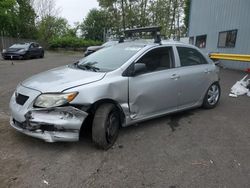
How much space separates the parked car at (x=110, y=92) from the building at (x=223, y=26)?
8.45m

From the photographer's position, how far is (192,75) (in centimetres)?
445

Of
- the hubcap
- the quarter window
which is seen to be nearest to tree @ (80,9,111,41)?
the quarter window

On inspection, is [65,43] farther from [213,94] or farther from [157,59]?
[157,59]

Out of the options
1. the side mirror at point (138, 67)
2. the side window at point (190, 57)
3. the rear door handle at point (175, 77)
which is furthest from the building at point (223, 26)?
the side mirror at point (138, 67)

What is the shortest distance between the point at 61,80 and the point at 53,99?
0.39 metres

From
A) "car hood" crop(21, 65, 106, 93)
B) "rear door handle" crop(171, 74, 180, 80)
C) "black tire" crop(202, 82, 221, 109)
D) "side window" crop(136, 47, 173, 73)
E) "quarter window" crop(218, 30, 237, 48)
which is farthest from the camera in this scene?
"quarter window" crop(218, 30, 237, 48)

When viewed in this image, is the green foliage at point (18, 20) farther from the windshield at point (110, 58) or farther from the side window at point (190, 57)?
the side window at point (190, 57)

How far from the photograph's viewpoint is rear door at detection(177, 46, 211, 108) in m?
4.31

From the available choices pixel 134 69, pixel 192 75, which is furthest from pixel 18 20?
pixel 134 69

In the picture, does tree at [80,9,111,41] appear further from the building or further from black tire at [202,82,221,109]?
black tire at [202,82,221,109]

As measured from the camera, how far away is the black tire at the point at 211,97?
5038 millimetres

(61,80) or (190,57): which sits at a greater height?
(190,57)

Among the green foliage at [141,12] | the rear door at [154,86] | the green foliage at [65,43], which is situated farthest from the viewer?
the green foliage at [141,12]

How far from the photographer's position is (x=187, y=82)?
14.2 feet
